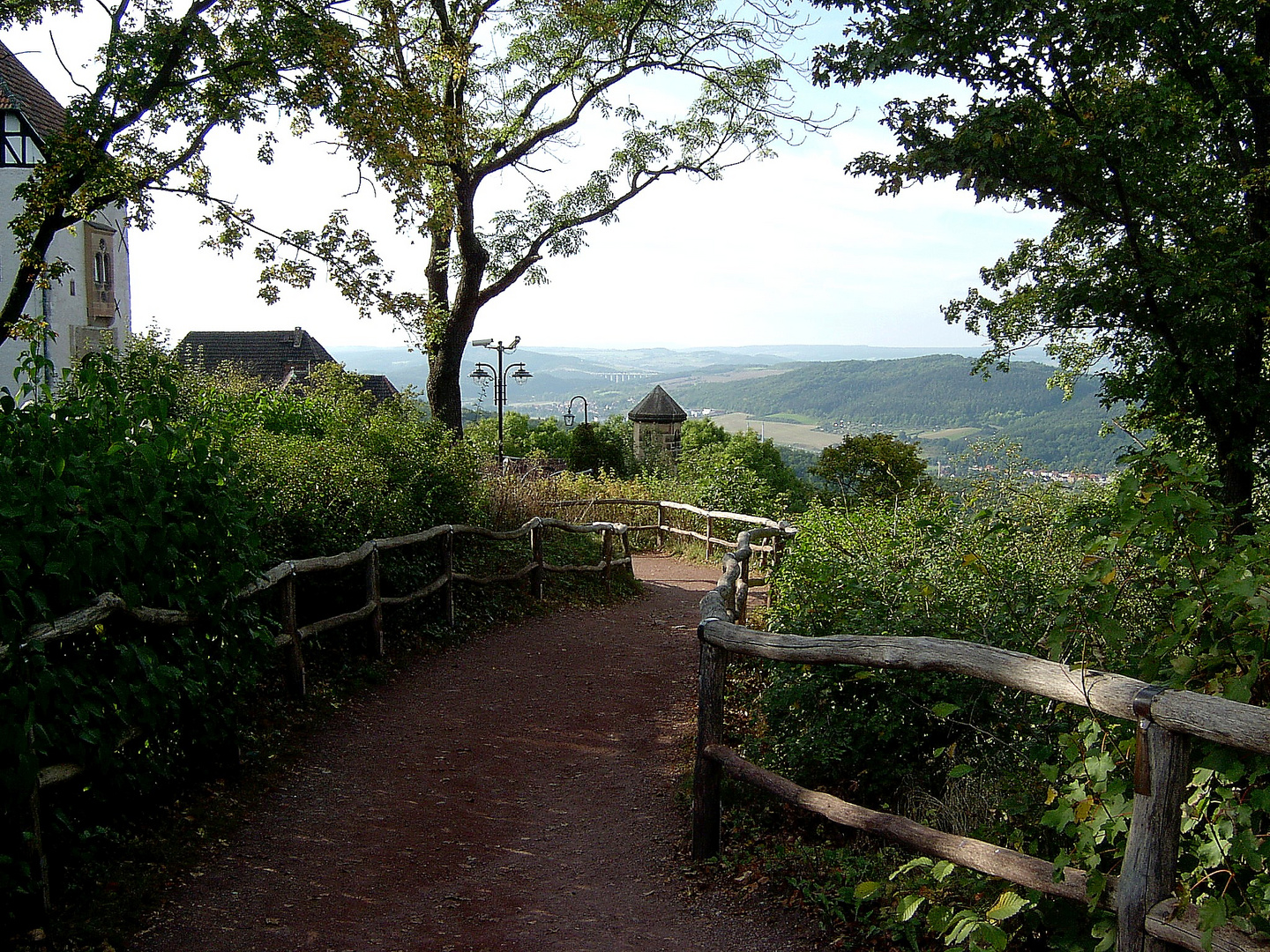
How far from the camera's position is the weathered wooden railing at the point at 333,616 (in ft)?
11.5

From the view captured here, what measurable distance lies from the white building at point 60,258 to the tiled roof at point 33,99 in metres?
0.02

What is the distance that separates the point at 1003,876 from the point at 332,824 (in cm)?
348

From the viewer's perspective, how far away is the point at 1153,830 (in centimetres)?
252

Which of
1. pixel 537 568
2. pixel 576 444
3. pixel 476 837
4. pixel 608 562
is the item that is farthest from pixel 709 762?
pixel 576 444

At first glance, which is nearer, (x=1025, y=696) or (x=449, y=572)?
(x=1025, y=696)

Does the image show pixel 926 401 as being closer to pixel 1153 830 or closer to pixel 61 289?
pixel 61 289

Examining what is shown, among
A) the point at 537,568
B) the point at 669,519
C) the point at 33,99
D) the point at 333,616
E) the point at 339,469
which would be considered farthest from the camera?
the point at 33,99

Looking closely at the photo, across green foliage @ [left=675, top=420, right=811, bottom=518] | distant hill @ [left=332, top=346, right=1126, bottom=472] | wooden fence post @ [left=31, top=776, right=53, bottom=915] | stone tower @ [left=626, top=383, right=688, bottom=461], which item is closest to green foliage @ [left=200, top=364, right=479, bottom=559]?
wooden fence post @ [left=31, top=776, right=53, bottom=915]

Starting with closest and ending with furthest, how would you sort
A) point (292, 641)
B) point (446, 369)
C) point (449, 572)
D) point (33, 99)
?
point (292, 641), point (449, 572), point (446, 369), point (33, 99)

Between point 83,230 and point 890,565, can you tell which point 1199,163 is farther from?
point 83,230

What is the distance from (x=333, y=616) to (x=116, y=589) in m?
3.07

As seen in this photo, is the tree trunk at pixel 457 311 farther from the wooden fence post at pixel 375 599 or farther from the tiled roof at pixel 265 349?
the tiled roof at pixel 265 349

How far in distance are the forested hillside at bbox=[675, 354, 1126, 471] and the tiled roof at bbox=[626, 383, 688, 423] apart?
5546mm

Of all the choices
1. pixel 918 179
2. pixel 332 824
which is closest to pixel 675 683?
pixel 332 824
